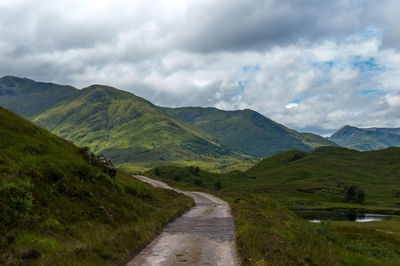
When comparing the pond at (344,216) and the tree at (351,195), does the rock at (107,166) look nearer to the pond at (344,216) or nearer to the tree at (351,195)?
the pond at (344,216)

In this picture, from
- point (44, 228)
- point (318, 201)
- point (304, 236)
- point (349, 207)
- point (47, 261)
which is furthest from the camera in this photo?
point (318, 201)

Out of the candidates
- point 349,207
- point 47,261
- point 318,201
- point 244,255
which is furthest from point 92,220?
point 318,201

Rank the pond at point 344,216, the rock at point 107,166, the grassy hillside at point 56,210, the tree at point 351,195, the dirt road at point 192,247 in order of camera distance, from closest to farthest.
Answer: the grassy hillside at point 56,210
the dirt road at point 192,247
the rock at point 107,166
the pond at point 344,216
the tree at point 351,195

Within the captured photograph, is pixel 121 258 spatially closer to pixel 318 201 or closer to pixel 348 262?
pixel 348 262

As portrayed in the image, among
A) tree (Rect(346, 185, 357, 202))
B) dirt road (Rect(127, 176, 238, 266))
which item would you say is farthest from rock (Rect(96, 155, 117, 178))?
tree (Rect(346, 185, 357, 202))

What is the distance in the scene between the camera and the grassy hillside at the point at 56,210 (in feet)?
45.7

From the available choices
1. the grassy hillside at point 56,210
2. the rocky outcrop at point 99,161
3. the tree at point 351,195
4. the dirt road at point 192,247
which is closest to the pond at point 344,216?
the tree at point 351,195

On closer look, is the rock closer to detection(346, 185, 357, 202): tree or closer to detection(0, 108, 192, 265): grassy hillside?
detection(0, 108, 192, 265): grassy hillside

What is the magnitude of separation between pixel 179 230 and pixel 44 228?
32.7 ft

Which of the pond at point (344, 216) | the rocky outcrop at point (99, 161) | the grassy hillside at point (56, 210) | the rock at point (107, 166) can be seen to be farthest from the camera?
the pond at point (344, 216)

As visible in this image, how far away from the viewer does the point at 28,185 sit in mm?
18891

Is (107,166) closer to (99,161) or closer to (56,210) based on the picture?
(99,161)

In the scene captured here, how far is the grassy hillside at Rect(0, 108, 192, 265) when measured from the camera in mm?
13938

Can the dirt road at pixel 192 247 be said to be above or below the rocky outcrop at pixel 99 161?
below
